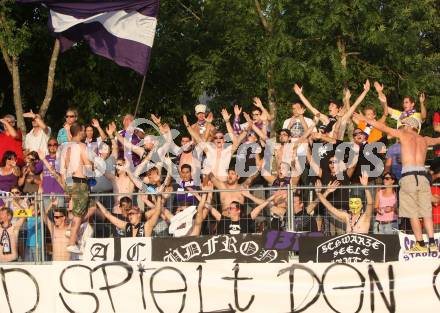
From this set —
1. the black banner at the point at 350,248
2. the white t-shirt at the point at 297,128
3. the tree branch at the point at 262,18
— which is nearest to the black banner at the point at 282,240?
the black banner at the point at 350,248

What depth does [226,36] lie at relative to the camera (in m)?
22.4

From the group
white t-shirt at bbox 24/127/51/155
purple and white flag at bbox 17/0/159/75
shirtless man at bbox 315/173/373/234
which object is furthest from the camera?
white t-shirt at bbox 24/127/51/155

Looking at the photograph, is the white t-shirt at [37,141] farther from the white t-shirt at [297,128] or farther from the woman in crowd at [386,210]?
the woman in crowd at [386,210]

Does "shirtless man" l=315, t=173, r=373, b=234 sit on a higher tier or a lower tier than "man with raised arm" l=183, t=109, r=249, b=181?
lower

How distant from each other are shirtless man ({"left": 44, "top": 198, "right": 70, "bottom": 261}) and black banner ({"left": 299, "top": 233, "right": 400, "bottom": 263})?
3252mm

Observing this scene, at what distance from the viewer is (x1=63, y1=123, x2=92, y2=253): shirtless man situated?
13.2m

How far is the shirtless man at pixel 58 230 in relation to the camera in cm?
1323

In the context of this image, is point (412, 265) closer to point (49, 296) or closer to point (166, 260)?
point (166, 260)

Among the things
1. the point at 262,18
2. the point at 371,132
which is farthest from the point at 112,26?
the point at 262,18

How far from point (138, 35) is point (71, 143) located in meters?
2.76

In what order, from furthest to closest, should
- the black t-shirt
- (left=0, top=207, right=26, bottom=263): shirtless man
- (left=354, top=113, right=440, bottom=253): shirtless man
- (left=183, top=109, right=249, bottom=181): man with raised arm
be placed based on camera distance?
(left=183, top=109, right=249, bottom=181): man with raised arm
(left=0, top=207, right=26, bottom=263): shirtless man
the black t-shirt
(left=354, top=113, right=440, bottom=253): shirtless man

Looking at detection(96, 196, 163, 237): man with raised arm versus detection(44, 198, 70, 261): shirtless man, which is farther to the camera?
detection(96, 196, 163, 237): man with raised arm

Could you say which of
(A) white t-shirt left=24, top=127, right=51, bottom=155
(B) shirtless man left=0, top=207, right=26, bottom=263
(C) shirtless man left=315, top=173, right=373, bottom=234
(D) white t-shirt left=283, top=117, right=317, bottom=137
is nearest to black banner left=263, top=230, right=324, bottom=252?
(C) shirtless man left=315, top=173, right=373, bottom=234

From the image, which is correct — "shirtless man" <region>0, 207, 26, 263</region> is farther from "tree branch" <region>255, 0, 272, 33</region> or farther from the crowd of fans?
"tree branch" <region>255, 0, 272, 33</region>
